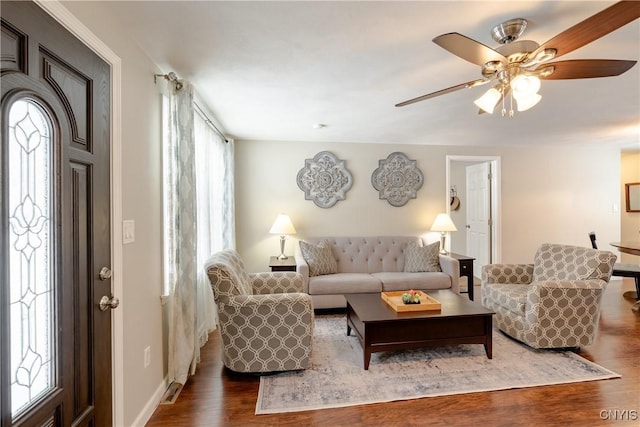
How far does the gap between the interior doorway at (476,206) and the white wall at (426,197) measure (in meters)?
0.13

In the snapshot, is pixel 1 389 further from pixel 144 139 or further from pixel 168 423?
pixel 144 139

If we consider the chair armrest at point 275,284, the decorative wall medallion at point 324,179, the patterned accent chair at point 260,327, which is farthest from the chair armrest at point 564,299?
the decorative wall medallion at point 324,179

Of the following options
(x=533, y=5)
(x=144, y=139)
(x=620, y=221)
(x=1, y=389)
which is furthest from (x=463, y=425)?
(x=620, y=221)

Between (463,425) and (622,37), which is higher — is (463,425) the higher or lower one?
the lower one

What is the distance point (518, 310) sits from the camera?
114 inches

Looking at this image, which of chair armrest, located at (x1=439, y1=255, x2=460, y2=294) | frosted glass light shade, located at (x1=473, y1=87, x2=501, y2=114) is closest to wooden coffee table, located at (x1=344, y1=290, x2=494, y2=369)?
chair armrest, located at (x1=439, y1=255, x2=460, y2=294)

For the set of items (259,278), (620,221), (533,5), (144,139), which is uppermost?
(533,5)

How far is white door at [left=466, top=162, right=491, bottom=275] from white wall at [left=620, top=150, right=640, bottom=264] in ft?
8.68

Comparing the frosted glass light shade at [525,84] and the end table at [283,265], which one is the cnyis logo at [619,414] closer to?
the frosted glass light shade at [525,84]

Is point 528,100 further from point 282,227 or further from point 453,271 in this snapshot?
point 282,227

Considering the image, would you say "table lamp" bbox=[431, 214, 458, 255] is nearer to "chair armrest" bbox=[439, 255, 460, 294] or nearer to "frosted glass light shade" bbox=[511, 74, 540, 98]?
"chair armrest" bbox=[439, 255, 460, 294]

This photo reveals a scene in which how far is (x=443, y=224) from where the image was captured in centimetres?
457

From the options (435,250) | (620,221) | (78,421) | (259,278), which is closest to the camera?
(78,421)

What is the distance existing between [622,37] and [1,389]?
3.25 meters
